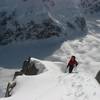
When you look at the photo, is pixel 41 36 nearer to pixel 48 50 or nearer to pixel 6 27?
pixel 6 27

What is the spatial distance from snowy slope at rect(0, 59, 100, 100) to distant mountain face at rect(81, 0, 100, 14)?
411 ft

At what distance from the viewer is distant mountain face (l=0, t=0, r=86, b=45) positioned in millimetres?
110562

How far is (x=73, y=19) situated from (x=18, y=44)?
20924 millimetres

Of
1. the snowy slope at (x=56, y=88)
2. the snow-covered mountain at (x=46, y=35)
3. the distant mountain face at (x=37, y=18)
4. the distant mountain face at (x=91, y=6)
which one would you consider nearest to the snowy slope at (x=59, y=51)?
the snow-covered mountain at (x=46, y=35)

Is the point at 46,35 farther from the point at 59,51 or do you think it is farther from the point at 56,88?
the point at 56,88

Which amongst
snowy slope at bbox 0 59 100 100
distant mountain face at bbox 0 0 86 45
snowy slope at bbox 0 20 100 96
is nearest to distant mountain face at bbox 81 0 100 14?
distant mountain face at bbox 0 0 86 45

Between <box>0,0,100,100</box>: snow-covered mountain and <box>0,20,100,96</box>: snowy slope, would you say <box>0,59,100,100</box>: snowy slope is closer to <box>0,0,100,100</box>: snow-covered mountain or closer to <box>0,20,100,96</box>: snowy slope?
<box>0,0,100,100</box>: snow-covered mountain

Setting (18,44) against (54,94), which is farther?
(18,44)

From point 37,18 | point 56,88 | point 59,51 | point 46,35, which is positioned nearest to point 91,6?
point 37,18

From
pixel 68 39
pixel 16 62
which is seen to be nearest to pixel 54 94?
pixel 16 62

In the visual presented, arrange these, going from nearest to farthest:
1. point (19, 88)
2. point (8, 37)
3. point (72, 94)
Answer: point (72, 94) < point (19, 88) < point (8, 37)

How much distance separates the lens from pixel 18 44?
3971 inches

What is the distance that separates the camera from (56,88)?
2112cm

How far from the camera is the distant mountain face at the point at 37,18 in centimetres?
11056
